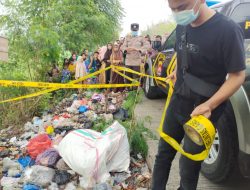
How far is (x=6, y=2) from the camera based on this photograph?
17234 millimetres

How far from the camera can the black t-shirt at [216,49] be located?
1947mm

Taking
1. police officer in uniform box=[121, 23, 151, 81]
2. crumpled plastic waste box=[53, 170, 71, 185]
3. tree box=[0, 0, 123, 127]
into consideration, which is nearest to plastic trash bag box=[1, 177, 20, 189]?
crumpled plastic waste box=[53, 170, 71, 185]

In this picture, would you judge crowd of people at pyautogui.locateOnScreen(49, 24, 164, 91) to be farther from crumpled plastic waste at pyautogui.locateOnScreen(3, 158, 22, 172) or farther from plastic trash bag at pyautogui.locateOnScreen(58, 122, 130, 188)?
crumpled plastic waste at pyautogui.locateOnScreen(3, 158, 22, 172)

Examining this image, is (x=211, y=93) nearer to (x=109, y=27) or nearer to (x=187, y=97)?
(x=187, y=97)

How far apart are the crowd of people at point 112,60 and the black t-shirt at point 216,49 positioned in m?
5.67

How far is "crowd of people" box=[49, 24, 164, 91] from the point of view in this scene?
869 cm

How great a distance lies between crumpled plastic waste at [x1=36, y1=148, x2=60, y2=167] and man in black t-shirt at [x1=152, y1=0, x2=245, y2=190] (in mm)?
1875

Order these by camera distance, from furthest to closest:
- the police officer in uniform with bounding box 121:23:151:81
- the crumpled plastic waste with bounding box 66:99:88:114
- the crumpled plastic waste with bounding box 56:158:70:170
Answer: the police officer in uniform with bounding box 121:23:151:81, the crumpled plastic waste with bounding box 66:99:88:114, the crumpled plastic waste with bounding box 56:158:70:170

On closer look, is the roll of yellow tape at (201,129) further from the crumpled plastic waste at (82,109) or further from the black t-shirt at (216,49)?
the crumpled plastic waste at (82,109)

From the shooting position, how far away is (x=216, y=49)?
2004 millimetres

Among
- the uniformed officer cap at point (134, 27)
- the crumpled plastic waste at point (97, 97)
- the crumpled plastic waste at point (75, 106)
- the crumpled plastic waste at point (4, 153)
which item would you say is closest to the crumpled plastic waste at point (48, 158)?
the crumpled plastic waste at point (4, 153)

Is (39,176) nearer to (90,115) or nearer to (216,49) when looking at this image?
(216,49)

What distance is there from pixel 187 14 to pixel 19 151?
12.9 feet

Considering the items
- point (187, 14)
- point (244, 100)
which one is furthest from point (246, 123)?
point (187, 14)
